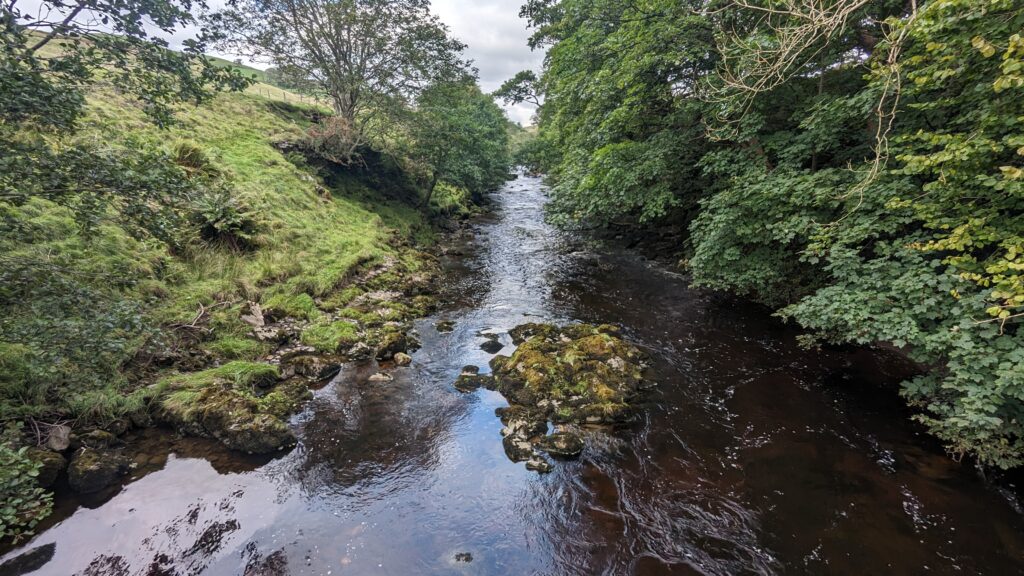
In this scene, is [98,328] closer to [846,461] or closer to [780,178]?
[846,461]

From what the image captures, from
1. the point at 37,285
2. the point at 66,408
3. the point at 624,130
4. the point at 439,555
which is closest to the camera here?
the point at 37,285

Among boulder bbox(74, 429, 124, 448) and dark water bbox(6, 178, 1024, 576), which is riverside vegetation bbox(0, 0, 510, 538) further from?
dark water bbox(6, 178, 1024, 576)

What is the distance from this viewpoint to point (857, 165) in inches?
324

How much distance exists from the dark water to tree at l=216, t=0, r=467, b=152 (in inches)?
644

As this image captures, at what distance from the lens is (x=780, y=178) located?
825 cm

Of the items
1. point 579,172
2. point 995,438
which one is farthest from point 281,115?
point 995,438

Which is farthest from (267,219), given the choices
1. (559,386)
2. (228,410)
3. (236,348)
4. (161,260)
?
(559,386)

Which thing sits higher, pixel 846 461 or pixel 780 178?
pixel 780 178

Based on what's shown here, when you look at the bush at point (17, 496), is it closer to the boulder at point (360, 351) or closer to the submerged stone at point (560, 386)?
the boulder at point (360, 351)

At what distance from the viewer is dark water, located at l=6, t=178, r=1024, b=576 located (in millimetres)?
4910

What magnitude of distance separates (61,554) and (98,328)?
2756 millimetres

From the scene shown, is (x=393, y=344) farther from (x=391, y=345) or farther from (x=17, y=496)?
(x=17, y=496)

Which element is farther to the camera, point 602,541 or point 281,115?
point 281,115

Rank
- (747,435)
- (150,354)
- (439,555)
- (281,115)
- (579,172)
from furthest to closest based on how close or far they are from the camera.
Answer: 1. (281,115)
2. (579,172)
3. (150,354)
4. (747,435)
5. (439,555)
